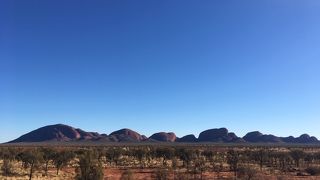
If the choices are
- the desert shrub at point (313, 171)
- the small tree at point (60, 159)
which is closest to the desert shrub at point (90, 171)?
the small tree at point (60, 159)

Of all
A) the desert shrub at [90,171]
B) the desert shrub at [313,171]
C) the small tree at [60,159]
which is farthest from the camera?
the small tree at [60,159]

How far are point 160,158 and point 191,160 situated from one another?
46.0ft

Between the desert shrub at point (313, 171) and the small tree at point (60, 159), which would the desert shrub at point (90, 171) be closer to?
the small tree at point (60, 159)

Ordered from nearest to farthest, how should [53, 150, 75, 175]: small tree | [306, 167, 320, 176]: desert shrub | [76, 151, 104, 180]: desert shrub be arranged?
[76, 151, 104, 180]: desert shrub → [306, 167, 320, 176]: desert shrub → [53, 150, 75, 175]: small tree

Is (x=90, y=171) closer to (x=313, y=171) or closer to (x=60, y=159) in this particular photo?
(x=60, y=159)

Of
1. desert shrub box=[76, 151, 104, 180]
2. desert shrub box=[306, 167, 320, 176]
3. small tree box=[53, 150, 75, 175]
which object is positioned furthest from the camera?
small tree box=[53, 150, 75, 175]

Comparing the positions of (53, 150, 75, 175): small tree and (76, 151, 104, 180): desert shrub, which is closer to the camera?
(76, 151, 104, 180): desert shrub

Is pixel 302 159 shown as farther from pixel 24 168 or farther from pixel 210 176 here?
pixel 24 168

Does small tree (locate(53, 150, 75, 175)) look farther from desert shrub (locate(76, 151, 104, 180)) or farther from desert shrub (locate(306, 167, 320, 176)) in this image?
desert shrub (locate(306, 167, 320, 176))

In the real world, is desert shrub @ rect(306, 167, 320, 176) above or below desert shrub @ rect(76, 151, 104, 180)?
below

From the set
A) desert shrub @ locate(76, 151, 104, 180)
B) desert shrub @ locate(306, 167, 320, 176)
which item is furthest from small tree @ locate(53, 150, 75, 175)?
desert shrub @ locate(306, 167, 320, 176)

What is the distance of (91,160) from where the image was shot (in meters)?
35.5

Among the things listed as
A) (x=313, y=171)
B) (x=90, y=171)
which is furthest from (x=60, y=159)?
(x=313, y=171)

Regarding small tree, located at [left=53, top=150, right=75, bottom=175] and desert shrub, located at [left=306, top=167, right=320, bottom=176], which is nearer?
desert shrub, located at [left=306, top=167, right=320, bottom=176]
